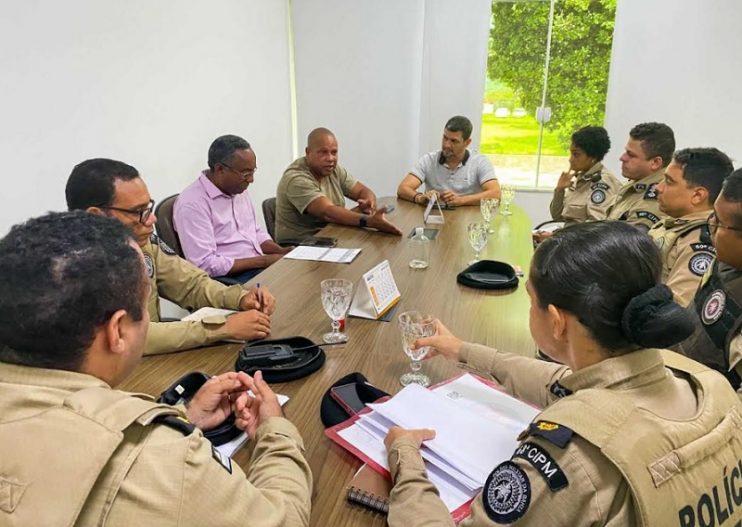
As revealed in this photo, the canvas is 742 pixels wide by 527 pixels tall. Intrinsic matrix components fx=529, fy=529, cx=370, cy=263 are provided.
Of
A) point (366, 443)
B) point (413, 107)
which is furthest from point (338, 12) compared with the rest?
point (366, 443)

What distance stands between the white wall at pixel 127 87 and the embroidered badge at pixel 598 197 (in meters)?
2.66

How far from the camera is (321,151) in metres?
3.29

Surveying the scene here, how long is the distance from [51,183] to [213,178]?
0.74 m

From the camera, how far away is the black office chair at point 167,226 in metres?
2.67

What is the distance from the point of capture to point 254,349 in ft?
4.71

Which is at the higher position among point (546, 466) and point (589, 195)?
point (546, 466)

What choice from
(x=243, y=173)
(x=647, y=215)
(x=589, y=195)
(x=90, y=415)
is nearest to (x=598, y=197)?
(x=589, y=195)

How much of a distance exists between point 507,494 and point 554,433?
0.39 ft

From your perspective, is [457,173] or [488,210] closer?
[488,210]

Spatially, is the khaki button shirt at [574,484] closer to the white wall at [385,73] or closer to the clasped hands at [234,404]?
the clasped hands at [234,404]

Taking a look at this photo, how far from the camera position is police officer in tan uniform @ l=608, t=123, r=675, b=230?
296 cm

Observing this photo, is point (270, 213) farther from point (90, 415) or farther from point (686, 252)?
point (90, 415)

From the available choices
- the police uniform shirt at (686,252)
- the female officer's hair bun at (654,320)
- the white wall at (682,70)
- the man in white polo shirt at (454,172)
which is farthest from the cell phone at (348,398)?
the white wall at (682,70)

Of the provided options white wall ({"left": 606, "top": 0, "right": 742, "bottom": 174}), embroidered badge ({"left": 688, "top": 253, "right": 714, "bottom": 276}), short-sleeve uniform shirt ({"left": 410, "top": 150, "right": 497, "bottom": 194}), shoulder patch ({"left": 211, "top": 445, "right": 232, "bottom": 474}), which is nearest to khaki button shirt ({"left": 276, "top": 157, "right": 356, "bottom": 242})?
short-sleeve uniform shirt ({"left": 410, "top": 150, "right": 497, "bottom": 194})
